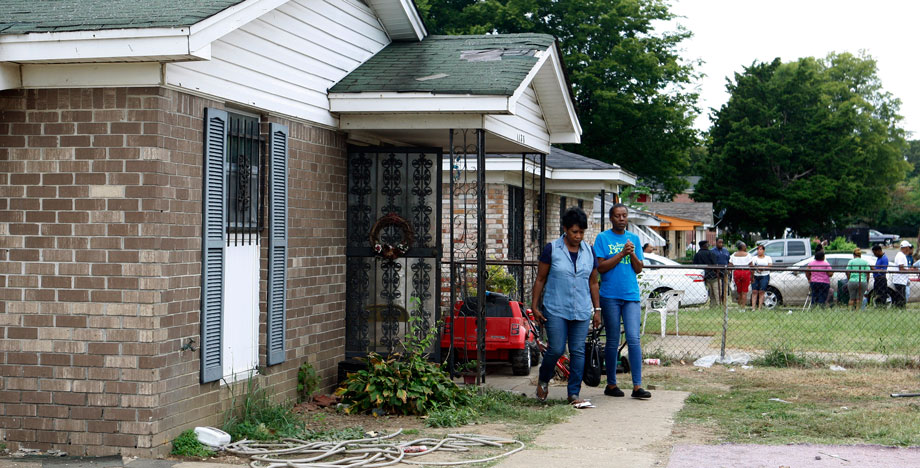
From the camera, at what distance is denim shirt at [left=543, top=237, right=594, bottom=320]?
8922mm

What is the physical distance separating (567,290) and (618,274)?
0.71 metres

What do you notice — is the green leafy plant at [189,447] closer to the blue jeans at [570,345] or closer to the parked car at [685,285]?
the blue jeans at [570,345]

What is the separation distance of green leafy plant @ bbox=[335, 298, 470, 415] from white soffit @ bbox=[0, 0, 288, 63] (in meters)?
3.37

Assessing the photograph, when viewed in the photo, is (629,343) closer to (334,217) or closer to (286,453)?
(334,217)

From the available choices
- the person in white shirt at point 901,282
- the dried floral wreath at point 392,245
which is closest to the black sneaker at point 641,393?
the dried floral wreath at point 392,245

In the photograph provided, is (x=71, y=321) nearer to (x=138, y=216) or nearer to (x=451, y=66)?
(x=138, y=216)

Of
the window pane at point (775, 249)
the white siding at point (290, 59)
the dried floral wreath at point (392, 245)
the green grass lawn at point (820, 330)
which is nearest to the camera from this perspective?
the white siding at point (290, 59)

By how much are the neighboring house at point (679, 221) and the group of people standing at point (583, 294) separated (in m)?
38.6

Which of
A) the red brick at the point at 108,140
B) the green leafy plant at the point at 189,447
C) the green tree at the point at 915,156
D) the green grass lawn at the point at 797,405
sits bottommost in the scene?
the green grass lawn at the point at 797,405

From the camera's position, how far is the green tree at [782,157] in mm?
54531

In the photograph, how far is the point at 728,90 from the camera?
5797 cm

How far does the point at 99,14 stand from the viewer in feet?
21.5

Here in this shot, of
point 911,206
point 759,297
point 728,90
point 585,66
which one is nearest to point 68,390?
point 759,297

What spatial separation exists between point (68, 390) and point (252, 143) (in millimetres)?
2384
